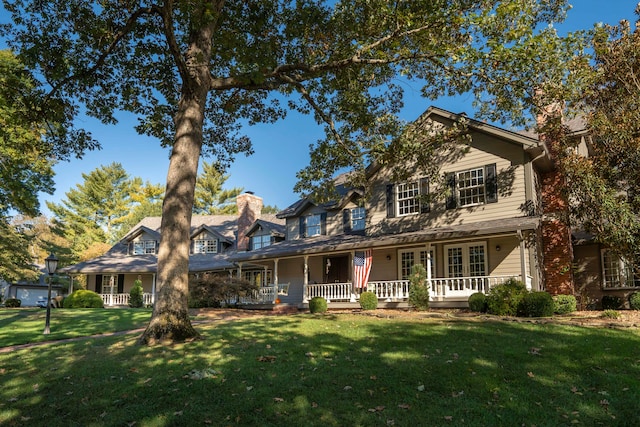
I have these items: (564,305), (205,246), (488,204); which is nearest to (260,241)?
(205,246)

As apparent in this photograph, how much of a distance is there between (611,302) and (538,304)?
5.86m

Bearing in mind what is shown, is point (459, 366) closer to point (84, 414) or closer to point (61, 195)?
point (84, 414)

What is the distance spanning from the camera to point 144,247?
111ft

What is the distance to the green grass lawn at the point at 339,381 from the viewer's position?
4.89 m

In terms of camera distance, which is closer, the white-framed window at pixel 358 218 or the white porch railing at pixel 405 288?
the white porch railing at pixel 405 288

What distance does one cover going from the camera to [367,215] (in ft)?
66.7

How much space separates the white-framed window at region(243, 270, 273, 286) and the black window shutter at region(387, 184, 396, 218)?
9.28 metres

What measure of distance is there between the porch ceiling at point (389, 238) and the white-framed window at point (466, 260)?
94cm

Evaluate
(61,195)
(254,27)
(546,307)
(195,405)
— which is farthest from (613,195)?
(61,195)

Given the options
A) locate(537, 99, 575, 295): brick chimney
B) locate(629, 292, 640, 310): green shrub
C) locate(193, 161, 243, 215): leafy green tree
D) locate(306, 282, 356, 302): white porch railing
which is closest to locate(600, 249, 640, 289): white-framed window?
locate(629, 292, 640, 310): green shrub

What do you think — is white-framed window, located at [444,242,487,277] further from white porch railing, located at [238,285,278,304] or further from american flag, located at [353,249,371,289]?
white porch railing, located at [238,285,278,304]

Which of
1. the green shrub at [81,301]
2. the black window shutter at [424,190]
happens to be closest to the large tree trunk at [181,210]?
the black window shutter at [424,190]

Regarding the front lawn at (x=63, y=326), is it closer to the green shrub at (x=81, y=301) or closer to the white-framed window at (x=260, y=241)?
the green shrub at (x=81, y=301)

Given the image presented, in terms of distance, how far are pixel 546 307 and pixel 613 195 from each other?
4.03 m
